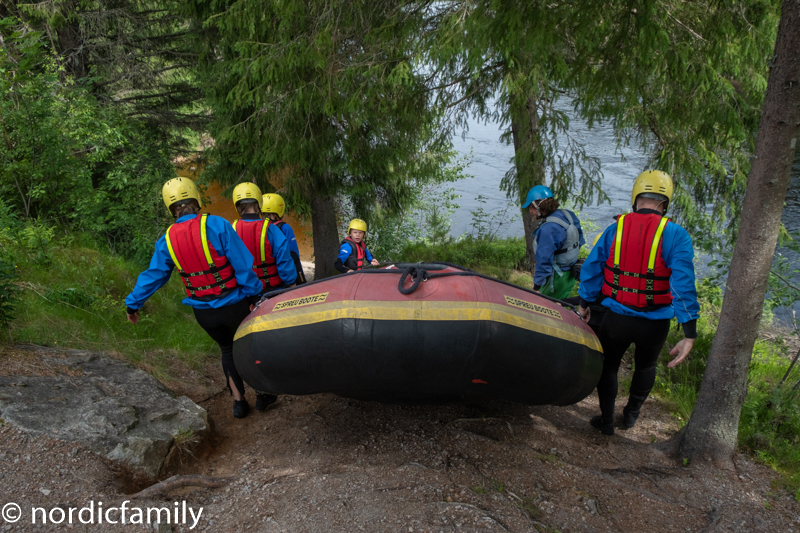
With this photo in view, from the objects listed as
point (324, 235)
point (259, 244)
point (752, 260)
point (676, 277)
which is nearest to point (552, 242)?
point (676, 277)

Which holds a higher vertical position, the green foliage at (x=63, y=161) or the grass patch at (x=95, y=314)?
the green foliage at (x=63, y=161)

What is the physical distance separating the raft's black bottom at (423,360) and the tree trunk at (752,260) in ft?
2.62

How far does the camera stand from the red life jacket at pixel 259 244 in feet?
13.2

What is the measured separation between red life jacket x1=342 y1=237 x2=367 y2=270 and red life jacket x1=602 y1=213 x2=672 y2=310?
313 centimetres

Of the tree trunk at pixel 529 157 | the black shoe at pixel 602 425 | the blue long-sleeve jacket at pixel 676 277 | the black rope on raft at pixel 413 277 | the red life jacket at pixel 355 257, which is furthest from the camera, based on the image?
the tree trunk at pixel 529 157

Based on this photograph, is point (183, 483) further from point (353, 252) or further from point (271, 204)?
point (353, 252)

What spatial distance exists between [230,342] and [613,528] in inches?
119

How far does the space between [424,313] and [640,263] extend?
1.57m

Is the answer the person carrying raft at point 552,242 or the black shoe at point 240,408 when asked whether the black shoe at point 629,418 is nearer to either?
the person carrying raft at point 552,242

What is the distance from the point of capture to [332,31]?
5.13m

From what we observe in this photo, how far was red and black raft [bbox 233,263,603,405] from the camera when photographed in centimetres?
264

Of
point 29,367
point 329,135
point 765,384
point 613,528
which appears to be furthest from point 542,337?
point 329,135

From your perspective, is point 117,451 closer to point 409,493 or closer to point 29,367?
point 29,367

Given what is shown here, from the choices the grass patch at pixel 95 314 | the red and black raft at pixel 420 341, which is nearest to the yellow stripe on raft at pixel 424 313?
the red and black raft at pixel 420 341
